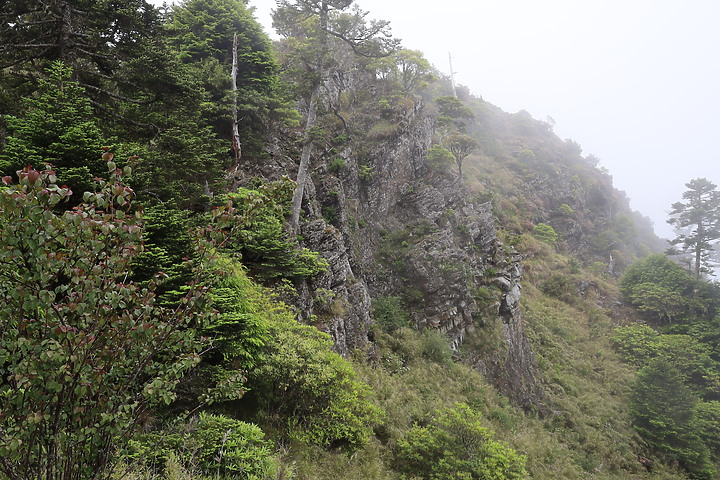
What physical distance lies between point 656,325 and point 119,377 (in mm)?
33146

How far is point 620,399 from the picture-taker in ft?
59.4

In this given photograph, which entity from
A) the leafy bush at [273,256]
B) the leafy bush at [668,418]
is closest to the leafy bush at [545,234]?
the leafy bush at [668,418]

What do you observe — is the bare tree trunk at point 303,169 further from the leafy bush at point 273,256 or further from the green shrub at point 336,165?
the green shrub at point 336,165

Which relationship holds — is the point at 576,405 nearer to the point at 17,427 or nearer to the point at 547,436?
the point at 547,436

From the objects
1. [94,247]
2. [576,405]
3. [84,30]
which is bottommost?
[576,405]

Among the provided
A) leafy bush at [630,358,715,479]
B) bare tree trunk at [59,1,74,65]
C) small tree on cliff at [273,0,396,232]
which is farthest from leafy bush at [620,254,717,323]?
bare tree trunk at [59,1,74,65]

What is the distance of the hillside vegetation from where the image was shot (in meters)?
2.24

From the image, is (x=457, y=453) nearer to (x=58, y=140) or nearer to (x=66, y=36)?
(x=58, y=140)

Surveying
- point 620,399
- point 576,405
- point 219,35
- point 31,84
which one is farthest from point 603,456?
point 219,35

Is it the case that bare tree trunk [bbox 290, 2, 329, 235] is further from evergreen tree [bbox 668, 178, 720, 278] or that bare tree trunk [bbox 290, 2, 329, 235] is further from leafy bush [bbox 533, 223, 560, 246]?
evergreen tree [bbox 668, 178, 720, 278]

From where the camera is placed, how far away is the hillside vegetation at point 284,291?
7.36 feet

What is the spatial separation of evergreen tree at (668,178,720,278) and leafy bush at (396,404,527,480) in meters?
29.9

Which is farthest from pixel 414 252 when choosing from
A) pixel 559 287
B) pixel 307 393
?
pixel 559 287

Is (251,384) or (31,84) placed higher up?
(31,84)
